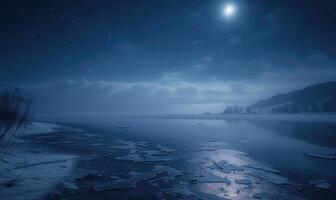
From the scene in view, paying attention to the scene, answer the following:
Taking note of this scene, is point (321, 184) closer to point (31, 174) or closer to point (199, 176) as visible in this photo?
point (199, 176)

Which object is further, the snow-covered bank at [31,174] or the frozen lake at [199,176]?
the frozen lake at [199,176]

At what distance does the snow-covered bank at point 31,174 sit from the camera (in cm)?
686

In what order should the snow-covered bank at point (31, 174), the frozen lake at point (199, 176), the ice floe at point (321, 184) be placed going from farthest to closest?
the ice floe at point (321, 184) < the frozen lake at point (199, 176) < the snow-covered bank at point (31, 174)

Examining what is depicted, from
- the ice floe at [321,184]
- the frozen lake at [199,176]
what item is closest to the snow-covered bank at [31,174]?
the frozen lake at [199,176]

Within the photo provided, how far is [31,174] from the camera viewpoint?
8734 mm

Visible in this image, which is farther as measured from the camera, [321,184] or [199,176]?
[199,176]

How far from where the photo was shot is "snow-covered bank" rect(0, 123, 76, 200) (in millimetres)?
6859

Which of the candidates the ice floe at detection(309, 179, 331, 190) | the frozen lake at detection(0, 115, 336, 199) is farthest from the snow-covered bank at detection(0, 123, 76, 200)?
the ice floe at detection(309, 179, 331, 190)

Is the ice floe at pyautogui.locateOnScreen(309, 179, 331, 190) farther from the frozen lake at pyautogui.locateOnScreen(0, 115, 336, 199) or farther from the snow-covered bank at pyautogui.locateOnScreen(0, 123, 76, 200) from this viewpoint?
the snow-covered bank at pyautogui.locateOnScreen(0, 123, 76, 200)

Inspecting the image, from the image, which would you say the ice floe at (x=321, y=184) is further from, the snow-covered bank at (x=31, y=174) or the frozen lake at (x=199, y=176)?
the snow-covered bank at (x=31, y=174)

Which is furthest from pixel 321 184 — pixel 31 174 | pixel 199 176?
pixel 31 174

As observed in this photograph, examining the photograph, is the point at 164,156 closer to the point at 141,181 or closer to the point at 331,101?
the point at 141,181

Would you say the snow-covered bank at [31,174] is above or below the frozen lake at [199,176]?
above

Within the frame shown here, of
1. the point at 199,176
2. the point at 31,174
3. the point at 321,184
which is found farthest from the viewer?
the point at 199,176
